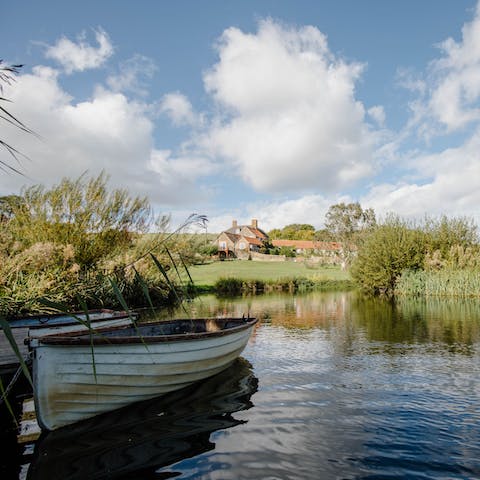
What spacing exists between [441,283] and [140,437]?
23.7 meters

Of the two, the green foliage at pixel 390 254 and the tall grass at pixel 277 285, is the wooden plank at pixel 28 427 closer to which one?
the tall grass at pixel 277 285

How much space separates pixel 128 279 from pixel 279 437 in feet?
50.8

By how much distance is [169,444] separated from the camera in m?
5.32

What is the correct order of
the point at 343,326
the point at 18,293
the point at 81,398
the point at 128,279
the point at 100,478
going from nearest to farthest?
the point at 100,478, the point at 81,398, the point at 18,293, the point at 343,326, the point at 128,279

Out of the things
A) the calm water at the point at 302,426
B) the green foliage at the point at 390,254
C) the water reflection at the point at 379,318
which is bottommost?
the calm water at the point at 302,426

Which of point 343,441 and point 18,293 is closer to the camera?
point 343,441

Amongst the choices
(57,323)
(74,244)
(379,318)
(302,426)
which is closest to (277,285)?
(379,318)

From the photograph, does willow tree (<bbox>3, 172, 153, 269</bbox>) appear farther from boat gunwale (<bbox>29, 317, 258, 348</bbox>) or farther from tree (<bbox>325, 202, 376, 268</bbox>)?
tree (<bbox>325, 202, 376, 268</bbox>)

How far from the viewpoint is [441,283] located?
2480 centimetres

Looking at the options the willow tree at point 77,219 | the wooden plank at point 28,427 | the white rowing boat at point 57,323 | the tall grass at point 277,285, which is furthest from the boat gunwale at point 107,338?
the tall grass at point 277,285

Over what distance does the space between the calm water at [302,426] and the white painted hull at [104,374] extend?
25cm

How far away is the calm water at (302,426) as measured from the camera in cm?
466

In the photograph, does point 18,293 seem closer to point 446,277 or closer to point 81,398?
point 81,398

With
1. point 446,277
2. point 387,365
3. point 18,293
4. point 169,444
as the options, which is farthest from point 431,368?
point 446,277
